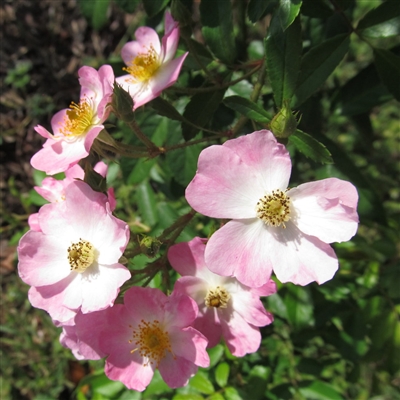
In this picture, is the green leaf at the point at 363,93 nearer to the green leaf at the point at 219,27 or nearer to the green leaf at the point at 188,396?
the green leaf at the point at 219,27

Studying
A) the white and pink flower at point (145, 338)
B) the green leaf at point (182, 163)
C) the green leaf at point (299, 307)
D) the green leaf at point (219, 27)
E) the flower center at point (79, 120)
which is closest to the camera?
the white and pink flower at point (145, 338)

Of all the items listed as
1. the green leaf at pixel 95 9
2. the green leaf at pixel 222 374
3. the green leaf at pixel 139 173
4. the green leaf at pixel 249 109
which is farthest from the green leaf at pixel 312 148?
the green leaf at pixel 95 9

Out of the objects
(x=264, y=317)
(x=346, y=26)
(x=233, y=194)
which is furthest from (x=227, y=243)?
(x=346, y=26)

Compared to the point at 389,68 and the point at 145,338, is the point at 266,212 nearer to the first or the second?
the point at 145,338

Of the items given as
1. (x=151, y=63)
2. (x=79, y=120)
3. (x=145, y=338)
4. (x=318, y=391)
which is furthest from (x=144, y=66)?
(x=318, y=391)

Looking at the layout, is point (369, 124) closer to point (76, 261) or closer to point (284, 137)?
point (284, 137)

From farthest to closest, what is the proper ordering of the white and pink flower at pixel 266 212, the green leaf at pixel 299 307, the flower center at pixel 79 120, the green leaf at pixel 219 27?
the green leaf at pixel 299 307
the green leaf at pixel 219 27
the flower center at pixel 79 120
the white and pink flower at pixel 266 212

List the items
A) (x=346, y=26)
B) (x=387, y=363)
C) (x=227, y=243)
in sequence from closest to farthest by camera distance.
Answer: (x=227, y=243), (x=346, y=26), (x=387, y=363)
